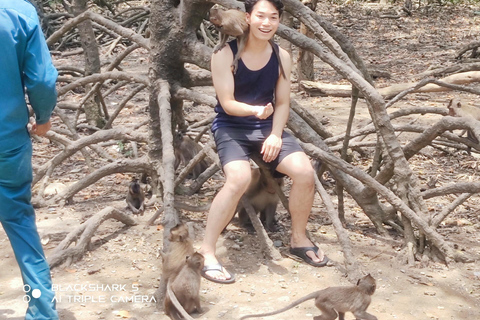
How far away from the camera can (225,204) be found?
358cm

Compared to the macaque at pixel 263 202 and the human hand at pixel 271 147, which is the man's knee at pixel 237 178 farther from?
the macaque at pixel 263 202

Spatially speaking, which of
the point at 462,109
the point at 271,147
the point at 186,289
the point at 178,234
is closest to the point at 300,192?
the point at 271,147

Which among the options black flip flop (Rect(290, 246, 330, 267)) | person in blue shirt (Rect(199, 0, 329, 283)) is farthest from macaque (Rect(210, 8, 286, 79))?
black flip flop (Rect(290, 246, 330, 267))

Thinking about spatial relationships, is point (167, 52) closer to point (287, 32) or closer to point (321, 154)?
point (287, 32)

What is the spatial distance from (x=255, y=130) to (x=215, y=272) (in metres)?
0.88

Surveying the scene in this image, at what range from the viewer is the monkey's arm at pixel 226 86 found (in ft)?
11.7

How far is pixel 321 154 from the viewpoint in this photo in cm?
392

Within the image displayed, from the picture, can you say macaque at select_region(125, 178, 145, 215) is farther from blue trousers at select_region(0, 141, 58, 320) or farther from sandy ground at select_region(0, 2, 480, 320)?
blue trousers at select_region(0, 141, 58, 320)

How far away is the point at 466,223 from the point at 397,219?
67cm

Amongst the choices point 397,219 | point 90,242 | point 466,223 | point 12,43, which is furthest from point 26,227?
point 466,223

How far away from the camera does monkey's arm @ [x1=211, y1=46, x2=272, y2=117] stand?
3.57 m

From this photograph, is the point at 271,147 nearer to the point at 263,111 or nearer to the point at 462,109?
the point at 263,111

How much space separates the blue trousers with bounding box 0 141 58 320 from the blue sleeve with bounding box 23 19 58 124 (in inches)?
9.4

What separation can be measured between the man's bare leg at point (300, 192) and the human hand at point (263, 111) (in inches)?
12.7
